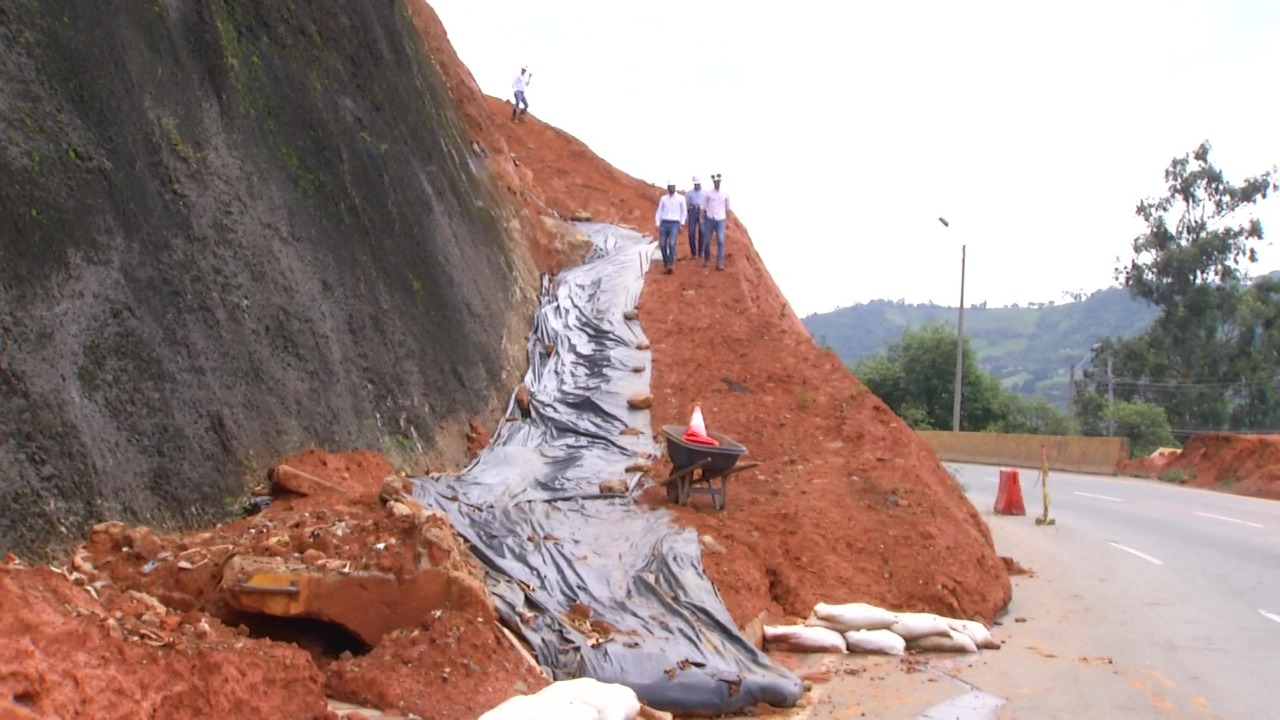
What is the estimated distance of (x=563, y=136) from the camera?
27.2 meters

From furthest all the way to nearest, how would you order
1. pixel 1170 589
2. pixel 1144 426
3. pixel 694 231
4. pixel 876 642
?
1. pixel 1144 426
2. pixel 694 231
3. pixel 1170 589
4. pixel 876 642

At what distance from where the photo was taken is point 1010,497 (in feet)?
69.2

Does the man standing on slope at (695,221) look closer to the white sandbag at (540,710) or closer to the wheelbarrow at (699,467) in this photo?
the wheelbarrow at (699,467)

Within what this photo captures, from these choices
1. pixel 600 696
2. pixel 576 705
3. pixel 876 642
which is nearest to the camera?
pixel 576 705

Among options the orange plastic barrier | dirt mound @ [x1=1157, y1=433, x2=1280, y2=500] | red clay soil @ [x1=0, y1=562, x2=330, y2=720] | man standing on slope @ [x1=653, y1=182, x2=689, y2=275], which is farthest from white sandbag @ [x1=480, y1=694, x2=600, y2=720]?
dirt mound @ [x1=1157, y1=433, x2=1280, y2=500]

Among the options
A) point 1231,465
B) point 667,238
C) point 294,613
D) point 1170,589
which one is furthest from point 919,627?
point 1231,465

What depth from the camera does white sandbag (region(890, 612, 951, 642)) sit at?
32.9ft

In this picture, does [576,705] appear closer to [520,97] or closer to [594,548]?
[594,548]

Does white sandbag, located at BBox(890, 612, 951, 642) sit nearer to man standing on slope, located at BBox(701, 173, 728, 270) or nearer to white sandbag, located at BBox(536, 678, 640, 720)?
white sandbag, located at BBox(536, 678, 640, 720)

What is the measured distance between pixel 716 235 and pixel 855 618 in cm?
1086

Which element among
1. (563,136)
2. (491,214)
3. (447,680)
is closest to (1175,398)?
(563,136)

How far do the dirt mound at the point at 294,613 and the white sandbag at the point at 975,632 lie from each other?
4.37 meters

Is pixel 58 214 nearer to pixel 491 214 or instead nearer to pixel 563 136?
pixel 491 214

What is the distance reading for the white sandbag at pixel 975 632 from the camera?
10.2 m
